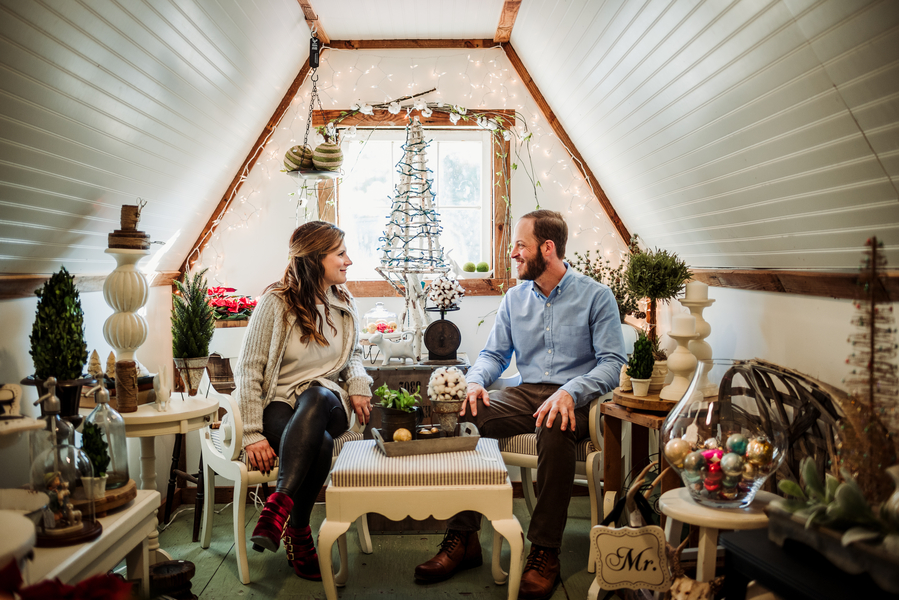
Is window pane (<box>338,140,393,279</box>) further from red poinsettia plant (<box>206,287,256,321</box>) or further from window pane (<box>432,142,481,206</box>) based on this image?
red poinsettia plant (<box>206,287,256,321</box>)

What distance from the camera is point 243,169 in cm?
370

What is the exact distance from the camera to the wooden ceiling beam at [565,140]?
3.73 m

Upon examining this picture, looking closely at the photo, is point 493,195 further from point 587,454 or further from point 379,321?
point 587,454

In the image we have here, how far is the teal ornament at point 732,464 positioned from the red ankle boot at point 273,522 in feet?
4.55

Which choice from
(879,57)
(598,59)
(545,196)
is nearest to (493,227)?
(545,196)

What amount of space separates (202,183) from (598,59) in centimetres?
197

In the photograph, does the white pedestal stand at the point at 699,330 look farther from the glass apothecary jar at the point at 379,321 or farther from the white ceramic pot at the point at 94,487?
the white ceramic pot at the point at 94,487

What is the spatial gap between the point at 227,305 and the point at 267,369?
0.94 meters

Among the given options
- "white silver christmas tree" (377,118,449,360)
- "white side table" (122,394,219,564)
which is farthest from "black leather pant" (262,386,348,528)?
"white silver christmas tree" (377,118,449,360)

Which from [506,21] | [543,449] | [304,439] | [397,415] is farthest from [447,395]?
[506,21]

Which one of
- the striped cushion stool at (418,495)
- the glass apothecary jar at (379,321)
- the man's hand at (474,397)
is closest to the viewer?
the striped cushion stool at (418,495)

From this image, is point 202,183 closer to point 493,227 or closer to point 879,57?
point 493,227

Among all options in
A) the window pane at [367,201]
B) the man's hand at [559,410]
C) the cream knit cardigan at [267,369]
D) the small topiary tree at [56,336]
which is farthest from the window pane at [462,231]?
the small topiary tree at [56,336]

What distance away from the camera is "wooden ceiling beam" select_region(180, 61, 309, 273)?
3.69 meters
